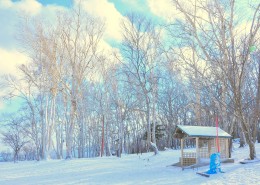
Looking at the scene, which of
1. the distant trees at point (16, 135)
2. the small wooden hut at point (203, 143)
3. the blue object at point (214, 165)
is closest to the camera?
the blue object at point (214, 165)

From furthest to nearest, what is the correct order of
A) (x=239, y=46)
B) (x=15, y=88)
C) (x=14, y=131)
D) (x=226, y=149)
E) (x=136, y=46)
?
1. (x=14, y=131)
2. (x=15, y=88)
3. (x=136, y=46)
4. (x=226, y=149)
5. (x=239, y=46)

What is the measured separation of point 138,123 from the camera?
159 ft

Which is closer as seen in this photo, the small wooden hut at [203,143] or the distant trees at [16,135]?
the small wooden hut at [203,143]

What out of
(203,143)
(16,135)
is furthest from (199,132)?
(16,135)

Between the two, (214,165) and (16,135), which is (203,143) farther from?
(16,135)

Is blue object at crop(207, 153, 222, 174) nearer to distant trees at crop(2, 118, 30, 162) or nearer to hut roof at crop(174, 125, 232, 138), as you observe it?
hut roof at crop(174, 125, 232, 138)

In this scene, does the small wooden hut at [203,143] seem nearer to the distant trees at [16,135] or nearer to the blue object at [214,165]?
the blue object at [214,165]

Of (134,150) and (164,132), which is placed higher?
(164,132)

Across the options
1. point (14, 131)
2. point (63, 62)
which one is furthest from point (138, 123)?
point (63, 62)

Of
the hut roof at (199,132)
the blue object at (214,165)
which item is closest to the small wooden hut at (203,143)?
the hut roof at (199,132)

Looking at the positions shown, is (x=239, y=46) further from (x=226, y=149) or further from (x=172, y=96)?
(x=172, y=96)

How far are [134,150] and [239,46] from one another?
1390 inches

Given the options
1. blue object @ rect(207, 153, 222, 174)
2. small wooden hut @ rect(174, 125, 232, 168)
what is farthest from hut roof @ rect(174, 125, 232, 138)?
blue object @ rect(207, 153, 222, 174)

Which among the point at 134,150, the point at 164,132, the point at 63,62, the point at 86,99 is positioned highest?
the point at 63,62
